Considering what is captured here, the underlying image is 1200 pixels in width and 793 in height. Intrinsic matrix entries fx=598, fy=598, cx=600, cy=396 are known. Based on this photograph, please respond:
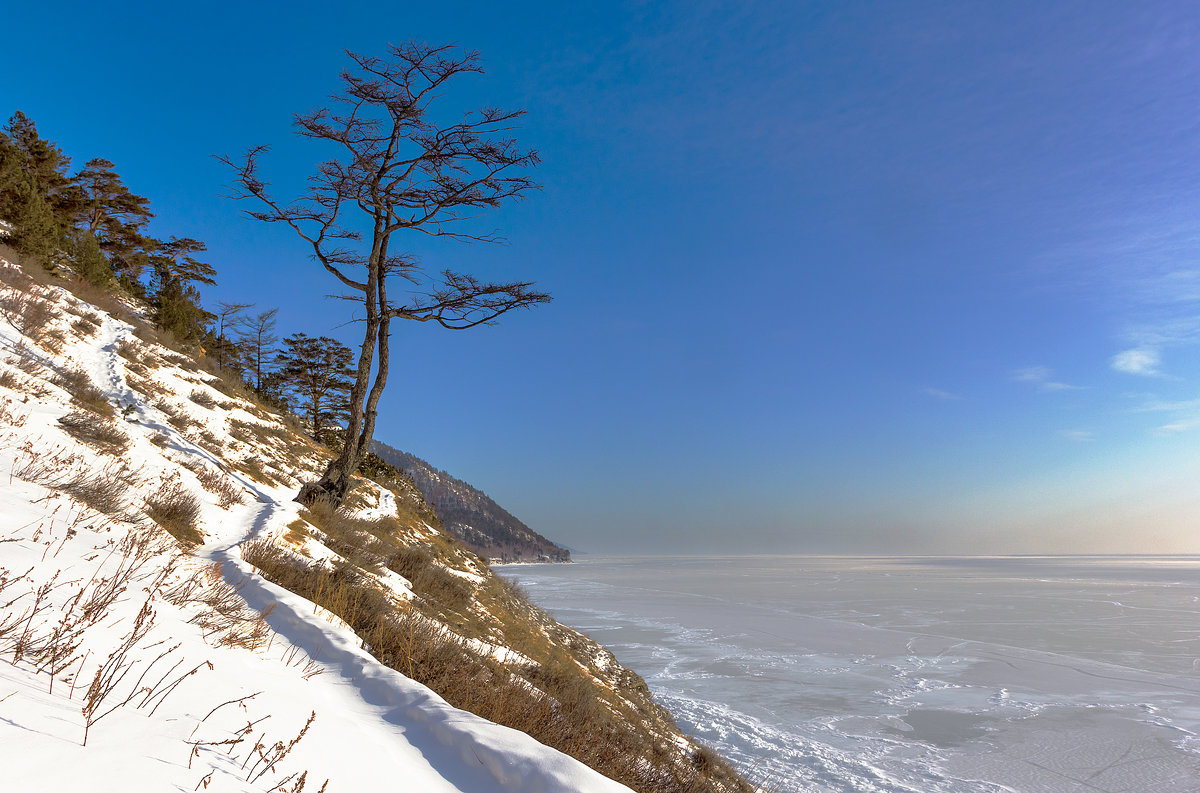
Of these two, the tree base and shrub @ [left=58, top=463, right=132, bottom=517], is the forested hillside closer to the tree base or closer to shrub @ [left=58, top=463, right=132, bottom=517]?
the tree base

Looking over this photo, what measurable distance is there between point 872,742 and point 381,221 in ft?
50.0

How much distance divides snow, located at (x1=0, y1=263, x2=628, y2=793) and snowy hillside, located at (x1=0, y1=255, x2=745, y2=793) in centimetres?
1

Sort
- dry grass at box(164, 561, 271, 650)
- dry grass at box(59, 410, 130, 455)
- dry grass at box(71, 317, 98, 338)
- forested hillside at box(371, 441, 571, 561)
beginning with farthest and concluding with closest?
1. forested hillside at box(371, 441, 571, 561)
2. dry grass at box(71, 317, 98, 338)
3. dry grass at box(59, 410, 130, 455)
4. dry grass at box(164, 561, 271, 650)

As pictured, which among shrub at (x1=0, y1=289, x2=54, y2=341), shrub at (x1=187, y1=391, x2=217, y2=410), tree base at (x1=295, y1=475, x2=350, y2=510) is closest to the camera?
shrub at (x1=0, y1=289, x2=54, y2=341)

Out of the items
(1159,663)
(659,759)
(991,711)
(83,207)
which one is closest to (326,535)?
(659,759)

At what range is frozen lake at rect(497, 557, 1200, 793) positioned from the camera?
1088 cm

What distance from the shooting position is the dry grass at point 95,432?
764 centimetres

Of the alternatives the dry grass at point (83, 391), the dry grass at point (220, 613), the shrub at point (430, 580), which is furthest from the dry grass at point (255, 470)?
the dry grass at point (220, 613)

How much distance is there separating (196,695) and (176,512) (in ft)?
17.0

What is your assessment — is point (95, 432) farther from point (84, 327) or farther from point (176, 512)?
point (84, 327)

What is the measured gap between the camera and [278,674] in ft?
11.8

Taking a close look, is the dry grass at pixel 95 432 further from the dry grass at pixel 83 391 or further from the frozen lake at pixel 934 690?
the frozen lake at pixel 934 690

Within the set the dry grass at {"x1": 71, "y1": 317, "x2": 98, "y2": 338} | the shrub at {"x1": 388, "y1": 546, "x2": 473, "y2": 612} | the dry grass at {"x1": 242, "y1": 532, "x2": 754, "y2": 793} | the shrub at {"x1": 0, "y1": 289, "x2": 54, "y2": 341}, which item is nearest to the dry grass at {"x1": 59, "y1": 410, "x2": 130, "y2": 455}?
the dry grass at {"x1": 242, "y1": 532, "x2": 754, "y2": 793}

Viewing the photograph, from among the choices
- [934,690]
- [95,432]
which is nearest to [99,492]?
[95,432]
